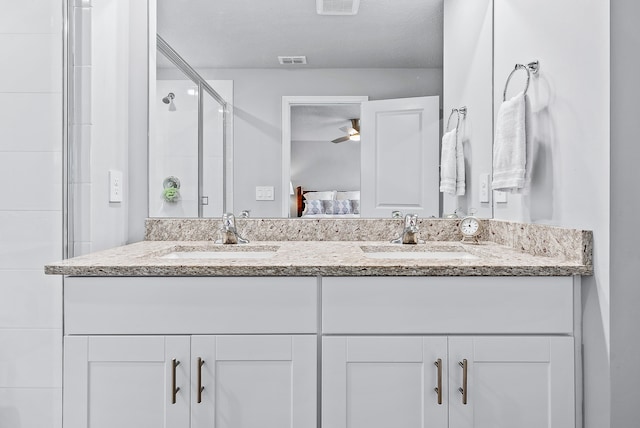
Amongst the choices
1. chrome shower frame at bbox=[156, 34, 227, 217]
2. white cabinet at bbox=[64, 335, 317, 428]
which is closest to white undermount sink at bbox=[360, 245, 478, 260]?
white cabinet at bbox=[64, 335, 317, 428]

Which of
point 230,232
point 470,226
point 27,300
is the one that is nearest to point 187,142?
point 230,232

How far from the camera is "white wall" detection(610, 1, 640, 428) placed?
97 cm

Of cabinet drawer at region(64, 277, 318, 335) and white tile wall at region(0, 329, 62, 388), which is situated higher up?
cabinet drawer at region(64, 277, 318, 335)

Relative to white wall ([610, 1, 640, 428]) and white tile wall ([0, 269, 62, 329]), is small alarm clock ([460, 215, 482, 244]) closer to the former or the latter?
white wall ([610, 1, 640, 428])

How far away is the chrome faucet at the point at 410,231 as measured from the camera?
158 cm

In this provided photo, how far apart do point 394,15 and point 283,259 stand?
117cm

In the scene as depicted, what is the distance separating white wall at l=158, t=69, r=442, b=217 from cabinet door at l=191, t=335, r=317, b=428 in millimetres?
722

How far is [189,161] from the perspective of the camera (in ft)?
5.67

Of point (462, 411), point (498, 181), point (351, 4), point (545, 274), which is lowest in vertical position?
point (462, 411)

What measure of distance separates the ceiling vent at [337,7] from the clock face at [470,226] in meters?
0.97

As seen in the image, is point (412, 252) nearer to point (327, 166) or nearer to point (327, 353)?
point (327, 166)

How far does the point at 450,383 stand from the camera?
1063 millimetres

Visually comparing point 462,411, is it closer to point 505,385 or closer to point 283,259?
point 505,385

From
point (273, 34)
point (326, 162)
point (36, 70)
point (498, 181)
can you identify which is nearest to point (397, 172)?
point (326, 162)
